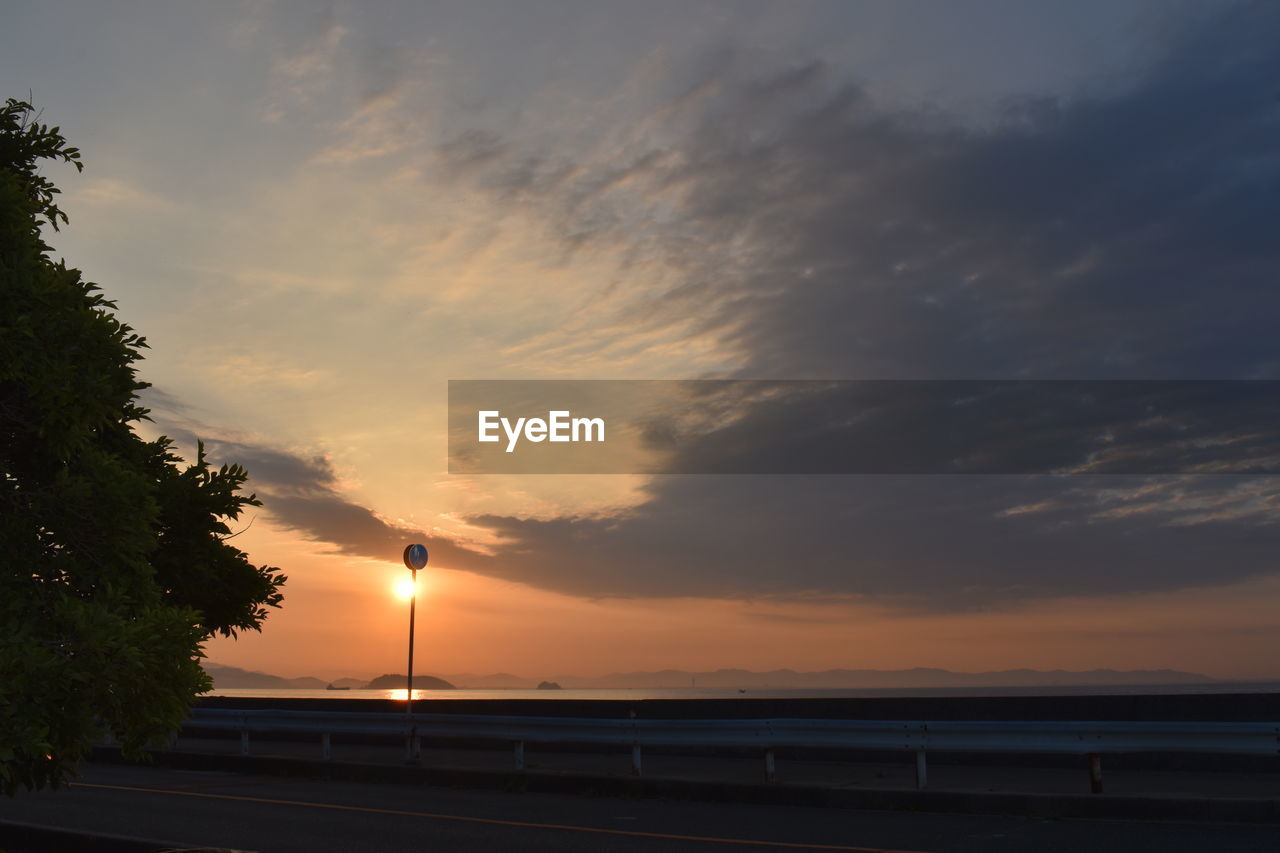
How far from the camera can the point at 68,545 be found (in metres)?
8.08

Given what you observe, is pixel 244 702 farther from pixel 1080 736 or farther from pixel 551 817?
pixel 1080 736

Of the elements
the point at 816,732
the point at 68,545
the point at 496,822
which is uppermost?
the point at 68,545

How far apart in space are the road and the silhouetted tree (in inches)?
185

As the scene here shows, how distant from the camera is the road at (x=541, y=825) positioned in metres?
11.3

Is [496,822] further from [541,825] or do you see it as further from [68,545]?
[68,545]

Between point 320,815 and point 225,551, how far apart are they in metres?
6.10

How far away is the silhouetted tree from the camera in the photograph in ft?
23.5

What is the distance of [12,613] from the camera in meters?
7.62

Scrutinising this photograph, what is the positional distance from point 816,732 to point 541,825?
4.09 meters

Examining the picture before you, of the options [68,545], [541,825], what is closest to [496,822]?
[541,825]

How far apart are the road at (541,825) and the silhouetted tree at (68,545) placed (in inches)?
185

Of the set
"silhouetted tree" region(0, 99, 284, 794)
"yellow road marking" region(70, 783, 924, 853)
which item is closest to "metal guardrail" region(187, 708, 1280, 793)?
"yellow road marking" region(70, 783, 924, 853)

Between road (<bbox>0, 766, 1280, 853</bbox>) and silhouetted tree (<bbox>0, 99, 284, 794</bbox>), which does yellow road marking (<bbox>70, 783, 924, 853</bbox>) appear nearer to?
road (<bbox>0, 766, 1280, 853</bbox>)

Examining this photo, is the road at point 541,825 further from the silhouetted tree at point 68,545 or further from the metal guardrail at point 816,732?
the silhouetted tree at point 68,545
